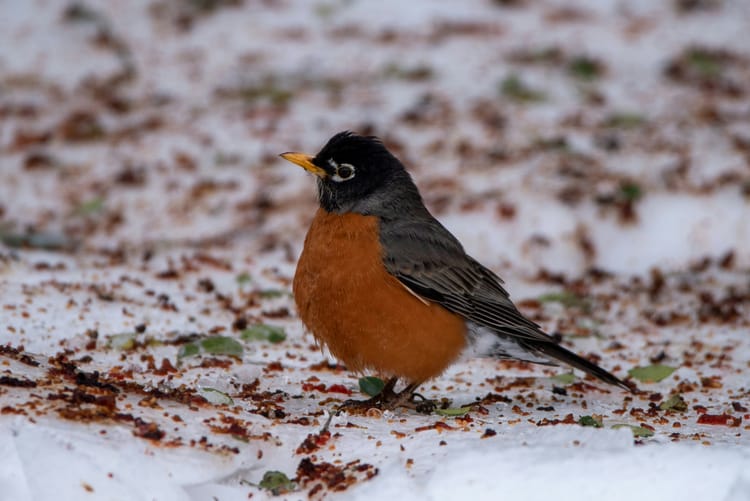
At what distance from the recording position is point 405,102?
11.6 meters

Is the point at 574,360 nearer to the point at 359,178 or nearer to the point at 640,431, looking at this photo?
the point at 640,431

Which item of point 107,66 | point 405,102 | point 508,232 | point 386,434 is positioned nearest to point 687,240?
point 508,232

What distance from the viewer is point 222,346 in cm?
601

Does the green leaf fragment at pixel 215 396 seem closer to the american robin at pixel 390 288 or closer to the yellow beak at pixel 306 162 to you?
the american robin at pixel 390 288

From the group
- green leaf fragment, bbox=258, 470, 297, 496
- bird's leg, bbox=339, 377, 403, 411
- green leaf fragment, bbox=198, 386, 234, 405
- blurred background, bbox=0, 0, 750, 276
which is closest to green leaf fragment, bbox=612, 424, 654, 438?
bird's leg, bbox=339, 377, 403, 411

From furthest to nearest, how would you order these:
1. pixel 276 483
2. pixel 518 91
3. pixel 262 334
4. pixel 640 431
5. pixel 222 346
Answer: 1. pixel 518 91
2. pixel 262 334
3. pixel 222 346
4. pixel 640 431
5. pixel 276 483

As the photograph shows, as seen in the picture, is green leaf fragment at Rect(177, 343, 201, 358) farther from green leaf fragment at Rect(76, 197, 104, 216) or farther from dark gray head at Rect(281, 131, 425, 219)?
green leaf fragment at Rect(76, 197, 104, 216)

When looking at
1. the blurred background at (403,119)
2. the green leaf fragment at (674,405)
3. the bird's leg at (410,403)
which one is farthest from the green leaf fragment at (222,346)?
→ the blurred background at (403,119)

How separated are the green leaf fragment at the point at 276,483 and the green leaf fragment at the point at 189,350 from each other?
2023 millimetres

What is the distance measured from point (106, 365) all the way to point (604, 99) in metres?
7.64

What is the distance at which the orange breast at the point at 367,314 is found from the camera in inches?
202

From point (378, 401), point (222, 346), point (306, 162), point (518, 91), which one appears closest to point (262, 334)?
point (222, 346)

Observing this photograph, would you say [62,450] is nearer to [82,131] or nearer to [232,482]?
[232,482]

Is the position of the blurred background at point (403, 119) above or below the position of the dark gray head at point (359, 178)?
above
